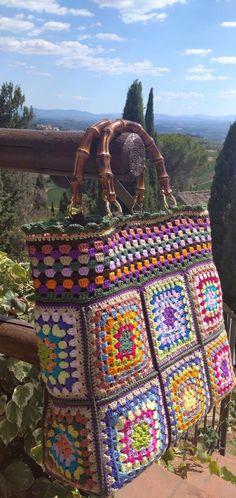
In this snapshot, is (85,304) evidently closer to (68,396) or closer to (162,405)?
(68,396)

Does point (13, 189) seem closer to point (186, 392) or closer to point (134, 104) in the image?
point (134, 104)

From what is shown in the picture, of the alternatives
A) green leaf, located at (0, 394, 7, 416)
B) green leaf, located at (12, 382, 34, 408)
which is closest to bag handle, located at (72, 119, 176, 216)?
green leaf, located at (12, 382, 34, 408)

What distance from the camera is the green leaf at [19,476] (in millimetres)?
1211

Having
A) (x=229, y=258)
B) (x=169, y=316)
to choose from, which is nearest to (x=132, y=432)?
(x=169, y=316)

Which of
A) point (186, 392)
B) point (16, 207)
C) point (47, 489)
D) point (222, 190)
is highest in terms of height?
point (186, 392)

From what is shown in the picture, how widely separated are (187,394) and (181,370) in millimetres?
49

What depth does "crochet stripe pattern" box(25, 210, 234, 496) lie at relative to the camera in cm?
74

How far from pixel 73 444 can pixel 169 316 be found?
0.29m

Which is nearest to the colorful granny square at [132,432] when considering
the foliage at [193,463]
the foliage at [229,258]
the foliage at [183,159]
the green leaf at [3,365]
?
the green leaf at [3,365]

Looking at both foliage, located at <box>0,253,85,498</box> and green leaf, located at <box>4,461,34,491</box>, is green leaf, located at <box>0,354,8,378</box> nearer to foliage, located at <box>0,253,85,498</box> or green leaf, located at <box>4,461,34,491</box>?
foliage, located at <box>0,253,85,498</box>

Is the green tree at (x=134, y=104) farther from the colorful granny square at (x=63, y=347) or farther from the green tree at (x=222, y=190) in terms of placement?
the colorful granny square at (x=63, y=347)

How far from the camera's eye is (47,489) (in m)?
1.23

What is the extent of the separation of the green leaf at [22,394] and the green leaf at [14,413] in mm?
16

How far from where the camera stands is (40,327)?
767mm
